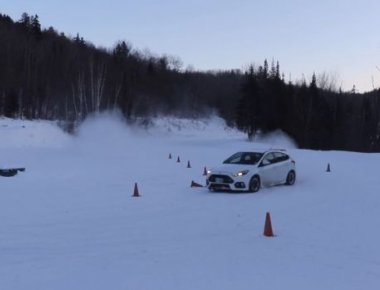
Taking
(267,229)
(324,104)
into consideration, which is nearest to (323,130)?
(324,104)

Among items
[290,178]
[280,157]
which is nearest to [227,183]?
[280,157]

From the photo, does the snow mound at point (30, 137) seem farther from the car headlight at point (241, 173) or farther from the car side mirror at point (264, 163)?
the car headlight at point (241, 173)

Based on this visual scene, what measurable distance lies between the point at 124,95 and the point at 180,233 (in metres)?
80.4

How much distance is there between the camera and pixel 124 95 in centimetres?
9038

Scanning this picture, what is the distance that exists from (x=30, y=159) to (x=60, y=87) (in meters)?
56.6

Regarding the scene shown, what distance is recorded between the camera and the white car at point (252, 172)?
738 inches

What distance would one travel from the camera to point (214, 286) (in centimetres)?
725

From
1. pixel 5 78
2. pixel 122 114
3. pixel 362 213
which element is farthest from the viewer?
pixel 122 114

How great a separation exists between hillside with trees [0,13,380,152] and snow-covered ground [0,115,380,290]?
51080 mm

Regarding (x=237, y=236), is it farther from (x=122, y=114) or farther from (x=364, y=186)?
(x=122, y=114)

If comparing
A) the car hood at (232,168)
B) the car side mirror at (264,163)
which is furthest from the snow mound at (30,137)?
the car side mirror at (264,163)

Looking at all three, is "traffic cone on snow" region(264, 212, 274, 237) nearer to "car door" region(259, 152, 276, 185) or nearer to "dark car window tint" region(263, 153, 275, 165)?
"car door" region(259, 152, 276, 185)

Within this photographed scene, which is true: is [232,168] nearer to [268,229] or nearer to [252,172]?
[252,172]

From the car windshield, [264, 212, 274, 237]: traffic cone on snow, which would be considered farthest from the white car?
[264, 212, 274, 237]: traffic cone on snow
